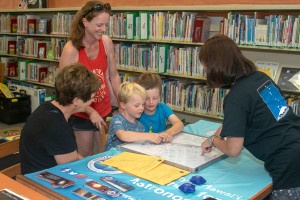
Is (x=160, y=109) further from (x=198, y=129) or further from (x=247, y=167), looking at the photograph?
(x=247, y=167)

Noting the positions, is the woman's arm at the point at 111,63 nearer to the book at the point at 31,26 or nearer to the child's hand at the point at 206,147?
the child's hand at the point at 206,147

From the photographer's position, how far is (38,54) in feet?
18.5

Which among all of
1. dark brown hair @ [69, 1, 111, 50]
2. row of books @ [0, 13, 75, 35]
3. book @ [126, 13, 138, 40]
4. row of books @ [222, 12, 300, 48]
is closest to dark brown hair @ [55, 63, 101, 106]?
dark brown hair @ [69, 1, 111, 50]

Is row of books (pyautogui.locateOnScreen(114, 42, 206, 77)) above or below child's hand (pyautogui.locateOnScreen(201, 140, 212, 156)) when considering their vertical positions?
above

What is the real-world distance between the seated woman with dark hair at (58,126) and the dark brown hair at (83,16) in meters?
0.51

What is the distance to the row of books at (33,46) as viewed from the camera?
5309 millimetres

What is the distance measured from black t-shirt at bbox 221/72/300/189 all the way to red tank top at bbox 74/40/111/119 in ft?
3.85

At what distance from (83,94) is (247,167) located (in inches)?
37.3

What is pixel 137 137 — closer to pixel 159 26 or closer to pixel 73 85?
pixel 73 85

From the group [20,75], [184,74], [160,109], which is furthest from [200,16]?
[20,75]

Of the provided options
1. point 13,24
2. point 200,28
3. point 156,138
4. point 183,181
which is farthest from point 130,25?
point 13,24

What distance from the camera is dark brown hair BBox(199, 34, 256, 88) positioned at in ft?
4.99

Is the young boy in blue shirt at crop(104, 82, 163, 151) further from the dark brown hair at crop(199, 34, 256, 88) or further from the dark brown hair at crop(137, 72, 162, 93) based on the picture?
the dark brown hair at crop(199, 34, 256, 88)

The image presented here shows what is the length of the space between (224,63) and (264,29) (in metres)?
1.91
